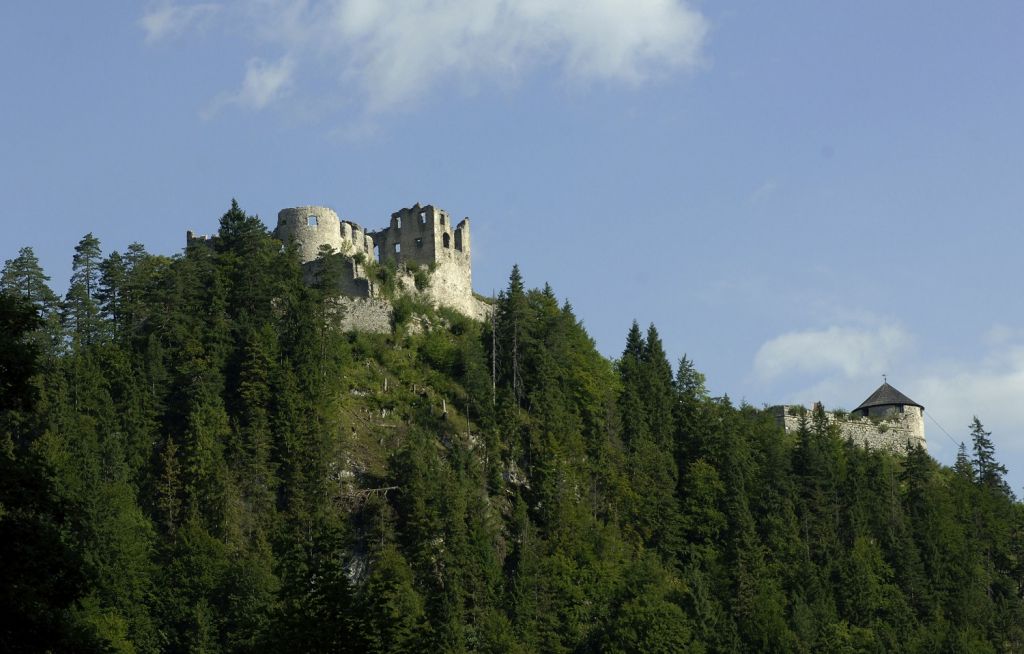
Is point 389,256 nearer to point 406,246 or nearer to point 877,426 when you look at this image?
point 406,246

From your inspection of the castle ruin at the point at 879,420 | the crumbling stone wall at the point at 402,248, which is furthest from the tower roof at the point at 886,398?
the crumbling stone wall at the point at 402,248

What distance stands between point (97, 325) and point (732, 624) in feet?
107

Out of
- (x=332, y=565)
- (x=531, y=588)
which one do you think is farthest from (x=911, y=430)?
(x=332, y=565)

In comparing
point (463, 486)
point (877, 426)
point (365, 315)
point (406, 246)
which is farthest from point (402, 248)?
point (877, 426)

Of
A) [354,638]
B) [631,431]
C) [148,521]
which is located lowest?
[354,638]

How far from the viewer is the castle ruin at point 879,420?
3734 inches

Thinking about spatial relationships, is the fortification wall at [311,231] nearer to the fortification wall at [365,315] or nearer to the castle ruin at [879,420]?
the fortification wall at [365,315]

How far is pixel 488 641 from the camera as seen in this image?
61.6 m

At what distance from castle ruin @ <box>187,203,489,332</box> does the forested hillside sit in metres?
1.37

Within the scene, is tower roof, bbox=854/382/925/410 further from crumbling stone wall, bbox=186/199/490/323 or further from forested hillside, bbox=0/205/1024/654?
crumbling stone wall, bbox=186/199/490/323

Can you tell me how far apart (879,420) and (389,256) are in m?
33.5

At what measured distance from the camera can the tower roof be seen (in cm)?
10006

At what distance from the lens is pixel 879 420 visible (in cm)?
9831

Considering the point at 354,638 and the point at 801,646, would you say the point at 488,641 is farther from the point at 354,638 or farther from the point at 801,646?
the point at 354,638
